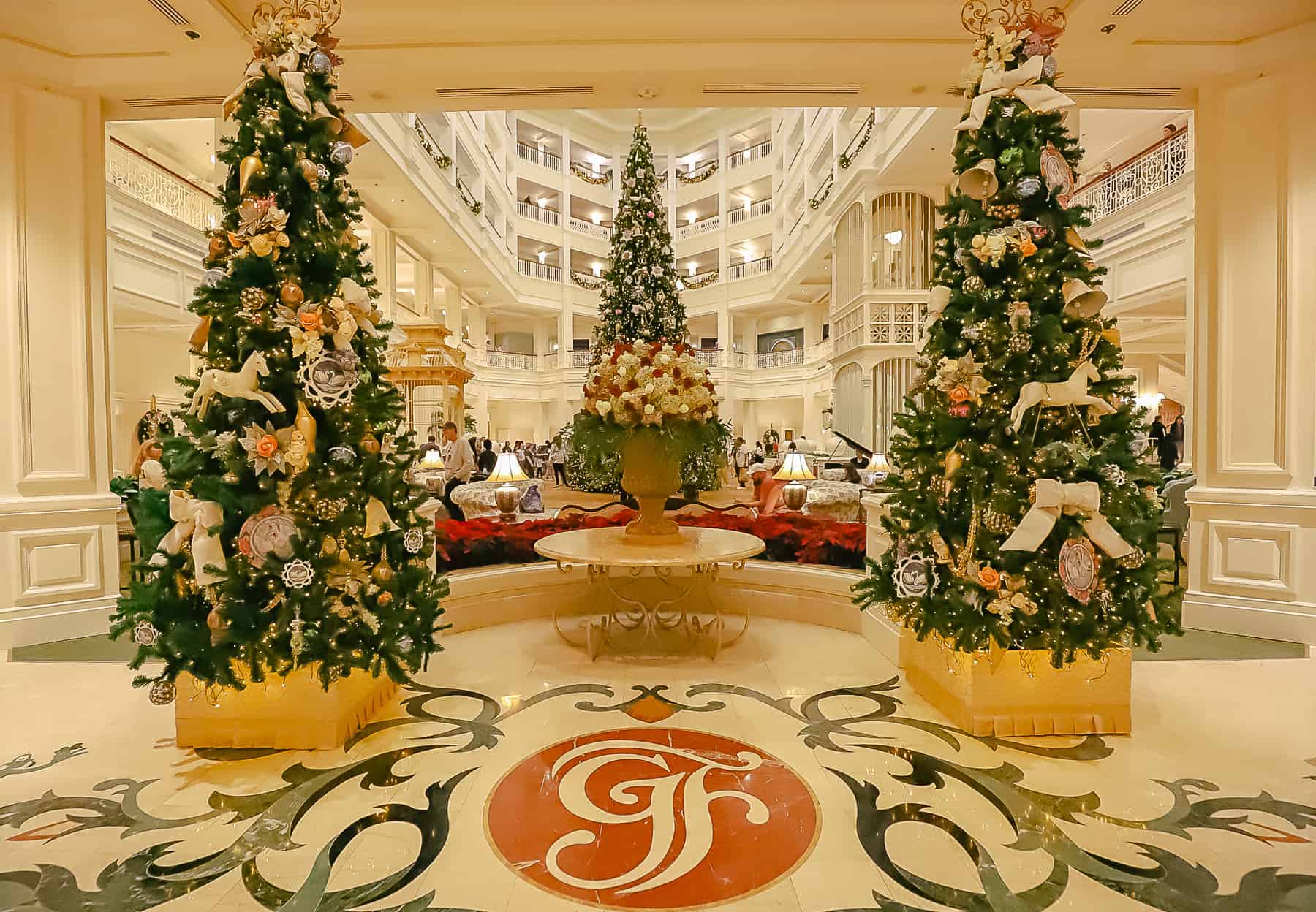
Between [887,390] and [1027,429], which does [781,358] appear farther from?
[1027,429]

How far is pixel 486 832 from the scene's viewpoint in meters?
1.87

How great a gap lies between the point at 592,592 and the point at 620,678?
2.98ft

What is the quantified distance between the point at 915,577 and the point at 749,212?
2152 centimetres

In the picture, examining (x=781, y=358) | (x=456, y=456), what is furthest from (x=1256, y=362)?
(x=781, y=358)

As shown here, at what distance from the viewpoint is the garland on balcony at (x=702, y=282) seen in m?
22.5

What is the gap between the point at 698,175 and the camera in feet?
75.5

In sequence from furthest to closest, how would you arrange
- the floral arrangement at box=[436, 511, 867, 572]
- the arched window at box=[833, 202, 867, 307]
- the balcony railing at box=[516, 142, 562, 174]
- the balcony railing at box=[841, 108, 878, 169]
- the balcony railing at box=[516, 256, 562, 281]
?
the balcony railing at box=[516, 256, 562, 281]
the balcony railing at box=[516, 142, 562, 174]
the arched window at box=[833, 202, 867, 307]
the balcony railing at box=[841, 108, 878, 169]
the floral arrangement at box=[436, 511, 867, 572]

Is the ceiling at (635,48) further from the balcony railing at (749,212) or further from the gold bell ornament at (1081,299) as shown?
the balcony railing at (749,212)

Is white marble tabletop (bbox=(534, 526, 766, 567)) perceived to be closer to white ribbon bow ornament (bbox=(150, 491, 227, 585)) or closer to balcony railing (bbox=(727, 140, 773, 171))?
white ribbon bow ornament (bbox=(150, 491, 227, 585))

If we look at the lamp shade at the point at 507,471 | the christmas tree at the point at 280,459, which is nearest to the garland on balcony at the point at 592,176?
the lamp shade at the point at 507,471

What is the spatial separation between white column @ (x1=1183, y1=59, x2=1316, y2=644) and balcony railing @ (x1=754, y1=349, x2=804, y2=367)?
17.6 metres

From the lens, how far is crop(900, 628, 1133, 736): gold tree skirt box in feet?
8.30

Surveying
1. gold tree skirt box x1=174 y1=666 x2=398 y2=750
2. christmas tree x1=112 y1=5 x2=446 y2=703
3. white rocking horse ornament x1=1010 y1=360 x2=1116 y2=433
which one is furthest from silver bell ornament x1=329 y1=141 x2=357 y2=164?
white rocking horse ornament x1=1010 y1=360 x2=1116 y2=433

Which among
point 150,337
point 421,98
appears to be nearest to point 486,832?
point 421,98
